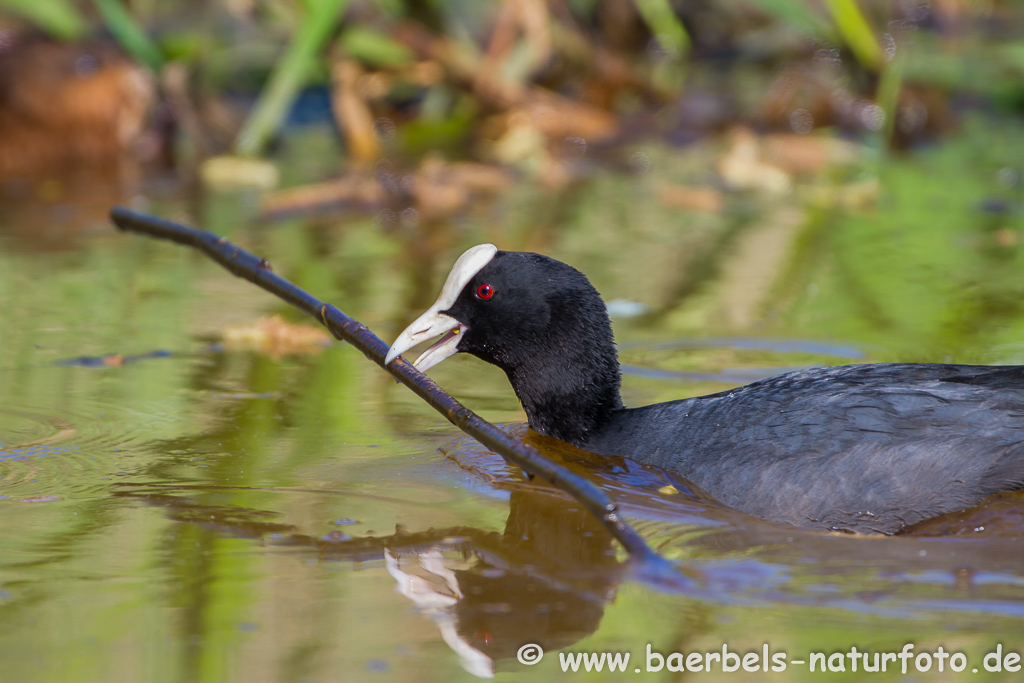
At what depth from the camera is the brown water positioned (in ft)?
7.98

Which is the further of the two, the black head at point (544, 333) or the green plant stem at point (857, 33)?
the green plant stem at point (857, 33)

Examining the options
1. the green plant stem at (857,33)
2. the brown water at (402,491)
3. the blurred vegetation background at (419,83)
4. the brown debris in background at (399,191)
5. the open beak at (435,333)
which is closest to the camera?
the brown water at (402,491)

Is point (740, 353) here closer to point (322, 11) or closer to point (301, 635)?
point (301, 635)

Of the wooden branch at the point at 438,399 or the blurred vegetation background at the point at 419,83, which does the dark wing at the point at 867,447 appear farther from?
the blurred vegetation background at the point at 419,83

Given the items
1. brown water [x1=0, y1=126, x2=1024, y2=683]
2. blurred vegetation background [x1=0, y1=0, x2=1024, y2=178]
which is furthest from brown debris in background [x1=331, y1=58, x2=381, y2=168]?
brown water [x1=0, y1=126, x2=1024, y2=683]

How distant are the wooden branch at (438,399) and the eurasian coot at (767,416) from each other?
0.12m

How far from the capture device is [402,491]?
3.27 m

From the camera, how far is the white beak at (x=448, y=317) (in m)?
3.56

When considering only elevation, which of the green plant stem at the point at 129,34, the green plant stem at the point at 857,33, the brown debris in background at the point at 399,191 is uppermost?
the green plant stem at the point at 857,33

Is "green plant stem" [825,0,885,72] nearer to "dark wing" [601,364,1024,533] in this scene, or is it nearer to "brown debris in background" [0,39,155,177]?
"brown debris in background" [0,39,155,177]

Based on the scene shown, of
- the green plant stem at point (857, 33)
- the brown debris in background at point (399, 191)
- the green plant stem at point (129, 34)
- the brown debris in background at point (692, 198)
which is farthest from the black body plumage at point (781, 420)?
the green plant stem at point (129, 34)

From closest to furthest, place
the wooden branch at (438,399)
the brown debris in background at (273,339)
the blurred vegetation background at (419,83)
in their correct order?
the wooden branch at (438,399), the brown debris in background at (273,339), the blurred vegetation background at (419,83)

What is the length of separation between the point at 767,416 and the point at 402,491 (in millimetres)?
955

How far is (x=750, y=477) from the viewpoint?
3.14 meters
